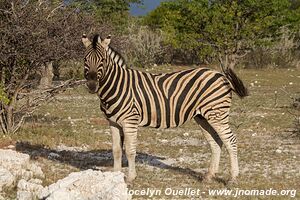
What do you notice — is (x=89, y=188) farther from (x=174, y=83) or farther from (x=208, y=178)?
(x=174, y=83)

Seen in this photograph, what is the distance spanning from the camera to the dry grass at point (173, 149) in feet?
33.5

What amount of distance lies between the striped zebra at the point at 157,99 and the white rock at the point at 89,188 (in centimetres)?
185

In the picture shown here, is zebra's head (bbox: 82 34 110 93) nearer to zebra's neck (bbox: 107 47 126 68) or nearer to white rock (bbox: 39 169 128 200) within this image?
zebra's neck (bbox: 107 47 126 68)

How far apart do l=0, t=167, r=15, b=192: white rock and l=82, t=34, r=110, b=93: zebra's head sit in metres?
1.78

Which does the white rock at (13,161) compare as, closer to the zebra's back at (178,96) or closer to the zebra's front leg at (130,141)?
the zebra's front leg at (130,141)

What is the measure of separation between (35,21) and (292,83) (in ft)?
68.6

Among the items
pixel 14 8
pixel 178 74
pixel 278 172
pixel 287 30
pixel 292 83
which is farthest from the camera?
pixel 287 30

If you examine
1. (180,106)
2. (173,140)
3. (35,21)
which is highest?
(35,21)

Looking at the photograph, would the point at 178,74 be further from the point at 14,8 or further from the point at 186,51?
the point at 186,51

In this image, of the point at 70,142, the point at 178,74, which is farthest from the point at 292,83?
the point at 178,74

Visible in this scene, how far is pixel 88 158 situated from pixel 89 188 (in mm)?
4581

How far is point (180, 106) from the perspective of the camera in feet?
32.8

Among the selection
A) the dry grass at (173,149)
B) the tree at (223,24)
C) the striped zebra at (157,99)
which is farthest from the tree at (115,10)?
the striped zebra at (157,99)

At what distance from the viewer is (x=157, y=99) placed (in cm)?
998
